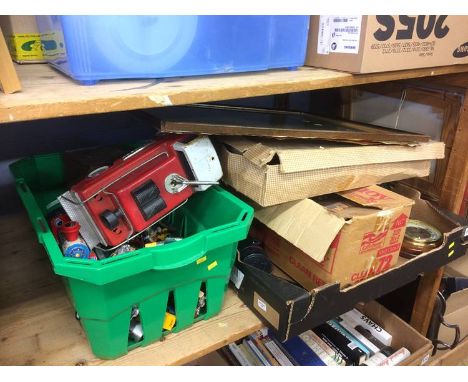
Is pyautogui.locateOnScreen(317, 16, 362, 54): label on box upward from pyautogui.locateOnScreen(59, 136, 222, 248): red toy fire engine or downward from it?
upward

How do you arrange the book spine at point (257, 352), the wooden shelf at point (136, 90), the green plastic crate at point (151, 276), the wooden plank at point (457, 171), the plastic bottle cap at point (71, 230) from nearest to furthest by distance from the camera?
1. the wooden shelf at point (136, 90)
2. the green plastic crate at point (151, 276)
3. the plastic bottle cap at point (71, 230)
4. the wooden plank at point (457, 171)
5. the book spine at point (257, 352)

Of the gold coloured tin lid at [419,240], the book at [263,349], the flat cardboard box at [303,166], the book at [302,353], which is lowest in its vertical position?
the book at [263,349]

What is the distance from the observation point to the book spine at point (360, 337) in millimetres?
1102

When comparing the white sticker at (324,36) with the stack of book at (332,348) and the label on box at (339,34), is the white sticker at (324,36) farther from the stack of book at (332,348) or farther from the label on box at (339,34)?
the stack of book at (332,348)

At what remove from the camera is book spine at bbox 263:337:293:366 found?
110 centimetres

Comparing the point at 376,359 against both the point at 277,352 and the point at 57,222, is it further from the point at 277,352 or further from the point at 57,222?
the point at 57,222

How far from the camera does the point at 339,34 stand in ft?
2.63

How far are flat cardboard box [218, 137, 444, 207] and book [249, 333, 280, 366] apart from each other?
56 centimetres

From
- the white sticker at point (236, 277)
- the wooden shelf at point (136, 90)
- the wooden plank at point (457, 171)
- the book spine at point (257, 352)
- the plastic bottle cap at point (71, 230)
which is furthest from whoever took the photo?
the book spine at point (257, 352)

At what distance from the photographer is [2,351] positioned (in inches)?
28.6

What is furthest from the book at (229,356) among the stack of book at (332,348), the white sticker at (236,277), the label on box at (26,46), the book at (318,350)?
the label on box at (26,46)

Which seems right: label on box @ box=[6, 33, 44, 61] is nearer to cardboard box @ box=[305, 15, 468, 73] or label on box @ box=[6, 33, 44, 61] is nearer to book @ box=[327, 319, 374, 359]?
cardboard box @ box=[305, 15, 468, 73]

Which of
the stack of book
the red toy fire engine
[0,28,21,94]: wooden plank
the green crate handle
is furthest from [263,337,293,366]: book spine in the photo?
[0,28,21,94]: wooden plank
